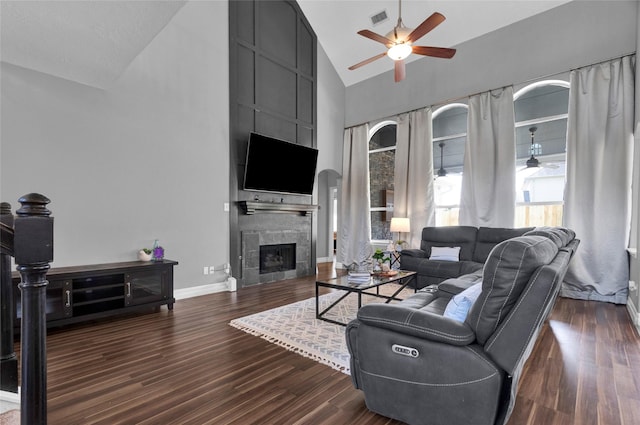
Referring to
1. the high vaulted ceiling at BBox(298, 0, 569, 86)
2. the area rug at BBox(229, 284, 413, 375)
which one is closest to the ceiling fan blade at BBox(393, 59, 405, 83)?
the high vaulted ceiling at BBox(298, 0, 569, 86)

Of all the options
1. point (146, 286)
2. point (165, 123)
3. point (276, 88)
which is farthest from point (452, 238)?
point (165, 123)

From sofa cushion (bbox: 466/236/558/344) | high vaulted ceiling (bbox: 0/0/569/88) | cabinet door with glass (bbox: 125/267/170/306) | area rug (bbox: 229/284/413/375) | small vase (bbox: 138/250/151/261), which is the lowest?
area rug (bbox: 229/284/413/375)

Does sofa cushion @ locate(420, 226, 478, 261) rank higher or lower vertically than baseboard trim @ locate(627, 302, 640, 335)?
higher

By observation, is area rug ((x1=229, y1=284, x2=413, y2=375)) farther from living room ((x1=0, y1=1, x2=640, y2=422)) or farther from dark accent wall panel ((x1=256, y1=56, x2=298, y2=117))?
dark accent wall panel ((x1=256, y1=56, x2=298, y2=117))

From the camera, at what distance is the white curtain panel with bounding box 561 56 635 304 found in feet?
14.5

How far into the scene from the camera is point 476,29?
5.71 meters

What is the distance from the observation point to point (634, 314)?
3648 millimetres

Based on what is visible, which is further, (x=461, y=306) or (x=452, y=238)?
(x=452, y=238)

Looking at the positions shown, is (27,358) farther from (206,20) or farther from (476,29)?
(476,29)

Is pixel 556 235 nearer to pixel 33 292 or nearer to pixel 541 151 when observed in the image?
pixel 33 292

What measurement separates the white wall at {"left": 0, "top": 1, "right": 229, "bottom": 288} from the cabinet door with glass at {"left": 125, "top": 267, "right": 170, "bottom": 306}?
472 millimetres

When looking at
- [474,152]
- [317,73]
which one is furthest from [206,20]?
[474,152]

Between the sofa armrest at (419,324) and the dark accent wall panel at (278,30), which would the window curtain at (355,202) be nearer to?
the dark accent wall panel at (278,30)

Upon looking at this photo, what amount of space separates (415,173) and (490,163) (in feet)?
4.49
